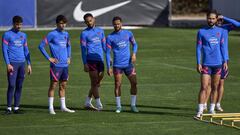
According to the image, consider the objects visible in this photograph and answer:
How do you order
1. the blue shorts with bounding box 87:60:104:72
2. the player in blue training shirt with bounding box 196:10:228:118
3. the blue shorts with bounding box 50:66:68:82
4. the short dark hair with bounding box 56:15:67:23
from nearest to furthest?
the player in blue training shirt with bounding box 196:10:228:118, the short dark hair with bounding box 56:15:67:23, the blue shorts with bounding box 50:66:68:82, the blue shorts with bounding box 87:60:104:72

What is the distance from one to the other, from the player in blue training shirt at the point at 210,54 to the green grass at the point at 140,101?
0.78 m

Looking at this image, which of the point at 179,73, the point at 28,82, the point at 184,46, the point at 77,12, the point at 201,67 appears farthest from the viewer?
the point at 77,12

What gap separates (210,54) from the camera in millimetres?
17484

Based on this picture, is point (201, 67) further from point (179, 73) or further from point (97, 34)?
point (179, 73)

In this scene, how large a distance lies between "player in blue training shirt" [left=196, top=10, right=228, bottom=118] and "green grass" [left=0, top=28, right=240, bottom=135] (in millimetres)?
781

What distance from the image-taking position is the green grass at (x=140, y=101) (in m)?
15.7

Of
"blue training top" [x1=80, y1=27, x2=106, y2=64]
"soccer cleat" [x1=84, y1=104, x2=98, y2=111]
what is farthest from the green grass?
"blue training top" [x1=80, y1=27, x2=106, y2=64]

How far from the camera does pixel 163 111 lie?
18.4 metres

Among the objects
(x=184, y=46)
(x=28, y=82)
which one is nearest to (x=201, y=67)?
(x=28, y=82)

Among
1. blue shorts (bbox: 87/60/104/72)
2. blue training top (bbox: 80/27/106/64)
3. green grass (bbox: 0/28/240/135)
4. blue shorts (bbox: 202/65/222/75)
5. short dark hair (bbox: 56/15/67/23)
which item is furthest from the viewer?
blue shorts (bbox: 87/60/104/72)

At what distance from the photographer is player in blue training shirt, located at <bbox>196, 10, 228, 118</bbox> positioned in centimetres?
1731

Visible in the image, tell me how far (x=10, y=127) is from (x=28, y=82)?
8708 millimetres

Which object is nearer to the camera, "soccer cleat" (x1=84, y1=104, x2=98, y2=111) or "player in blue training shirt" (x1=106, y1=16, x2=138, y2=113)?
"player in blue training shirt" (x1=106, y1=16, x2=138, y2=113)

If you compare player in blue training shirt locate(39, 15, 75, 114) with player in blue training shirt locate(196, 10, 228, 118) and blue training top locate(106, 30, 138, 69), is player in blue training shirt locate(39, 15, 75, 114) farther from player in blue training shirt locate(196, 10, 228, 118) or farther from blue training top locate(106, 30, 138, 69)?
player in blue training shirt locate(196, 10, 228, 118)
